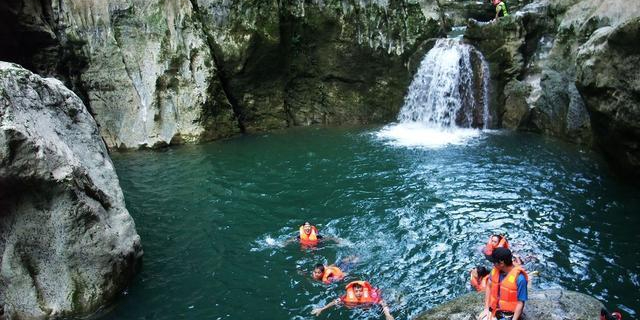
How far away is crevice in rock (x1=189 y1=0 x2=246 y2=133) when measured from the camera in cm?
2234

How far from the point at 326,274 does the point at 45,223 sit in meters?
5.45

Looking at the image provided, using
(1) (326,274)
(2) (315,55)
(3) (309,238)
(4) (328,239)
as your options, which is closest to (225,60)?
(2) (315,55)

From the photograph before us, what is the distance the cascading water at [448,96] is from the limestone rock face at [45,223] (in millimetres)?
14327

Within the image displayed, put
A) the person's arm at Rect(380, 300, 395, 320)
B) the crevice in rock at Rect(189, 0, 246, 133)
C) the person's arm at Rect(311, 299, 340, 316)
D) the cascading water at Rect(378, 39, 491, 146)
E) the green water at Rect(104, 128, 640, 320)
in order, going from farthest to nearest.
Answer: the crevice in rock at Rect(189, 0, 246, 133), the cascading water at Rect(378, 39, 491, 146), the green water at Rect(104, 128, 640, 320), the person's arm at Rect(311, 299, 340, 316), the person's arm at Rect(380, 300, 395, 320)

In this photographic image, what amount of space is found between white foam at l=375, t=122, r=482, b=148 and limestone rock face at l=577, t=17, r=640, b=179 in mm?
6592

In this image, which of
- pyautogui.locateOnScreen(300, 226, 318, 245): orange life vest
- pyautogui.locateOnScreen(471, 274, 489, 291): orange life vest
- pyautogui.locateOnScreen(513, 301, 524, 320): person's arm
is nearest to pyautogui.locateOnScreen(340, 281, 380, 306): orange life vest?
pyautogui.locateOnScreen(471, 274, 489, 291): orange life vest

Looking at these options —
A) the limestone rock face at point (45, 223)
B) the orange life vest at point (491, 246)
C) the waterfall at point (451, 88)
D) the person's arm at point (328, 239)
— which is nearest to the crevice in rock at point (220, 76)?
the waterfall at point (451, 88)

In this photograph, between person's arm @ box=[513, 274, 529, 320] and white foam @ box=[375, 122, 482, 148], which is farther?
white foam @ box=[375, 122, 482, 148]

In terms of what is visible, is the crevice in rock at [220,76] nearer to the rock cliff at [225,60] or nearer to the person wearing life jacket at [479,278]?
the rock cliff at [225,60]

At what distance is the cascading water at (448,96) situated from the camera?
71.7 feet

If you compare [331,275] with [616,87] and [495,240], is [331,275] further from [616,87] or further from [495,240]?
[616,87]

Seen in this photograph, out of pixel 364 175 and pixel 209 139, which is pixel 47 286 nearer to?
pixel 364 175

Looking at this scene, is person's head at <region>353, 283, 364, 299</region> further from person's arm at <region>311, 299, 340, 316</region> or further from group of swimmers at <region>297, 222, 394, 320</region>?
person's arm at <region>311, 299, 340, 316</region>

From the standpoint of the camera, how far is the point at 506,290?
22.0 ft
